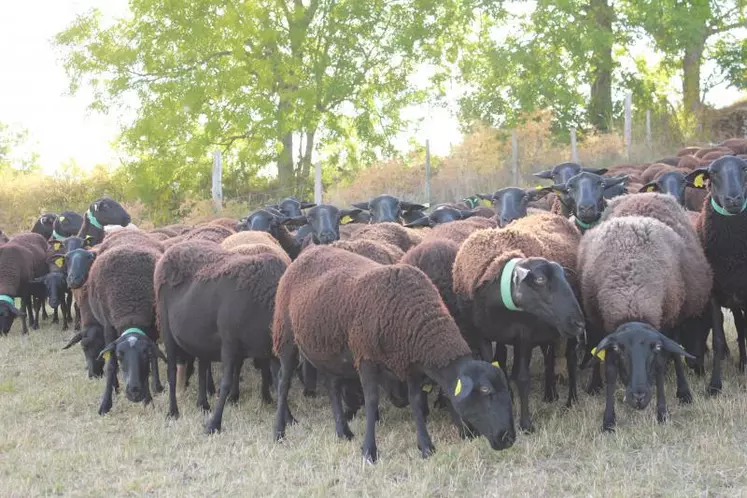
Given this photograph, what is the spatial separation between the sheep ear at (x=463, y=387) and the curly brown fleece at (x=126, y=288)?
3.86 m

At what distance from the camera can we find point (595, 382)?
23.0 ft

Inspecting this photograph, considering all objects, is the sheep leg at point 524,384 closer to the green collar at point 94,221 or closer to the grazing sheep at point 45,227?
the green collar at point 94,221

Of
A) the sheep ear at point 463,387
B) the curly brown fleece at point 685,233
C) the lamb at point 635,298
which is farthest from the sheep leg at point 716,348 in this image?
the sheep ear at point 463,387

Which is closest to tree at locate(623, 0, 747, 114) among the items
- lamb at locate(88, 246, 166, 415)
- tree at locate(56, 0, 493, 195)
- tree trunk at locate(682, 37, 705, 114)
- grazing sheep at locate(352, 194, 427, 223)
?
tree trunk at locate(682, 37, 705, 114)

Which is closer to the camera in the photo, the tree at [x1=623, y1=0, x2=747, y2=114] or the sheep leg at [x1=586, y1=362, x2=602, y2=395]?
the sheep leg at [x1=586, y1=362, x2=602, y2=395]

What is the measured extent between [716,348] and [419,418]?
9.14 feet

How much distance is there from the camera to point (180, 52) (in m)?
22.5

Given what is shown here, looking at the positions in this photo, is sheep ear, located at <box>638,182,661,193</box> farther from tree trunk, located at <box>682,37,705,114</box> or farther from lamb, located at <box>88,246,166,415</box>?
tree trunk, located at <box>682,37,705,114</box>

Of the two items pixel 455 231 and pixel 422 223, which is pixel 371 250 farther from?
pixel 422 223

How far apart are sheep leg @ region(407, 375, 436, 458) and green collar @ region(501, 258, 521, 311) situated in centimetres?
89

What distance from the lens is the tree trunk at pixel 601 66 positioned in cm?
2348

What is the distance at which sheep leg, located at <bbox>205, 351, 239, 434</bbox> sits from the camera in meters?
6.55

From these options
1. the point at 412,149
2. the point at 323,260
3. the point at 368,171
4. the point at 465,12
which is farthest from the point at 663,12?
the point at 323,260

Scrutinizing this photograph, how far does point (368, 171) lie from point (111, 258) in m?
20.4
